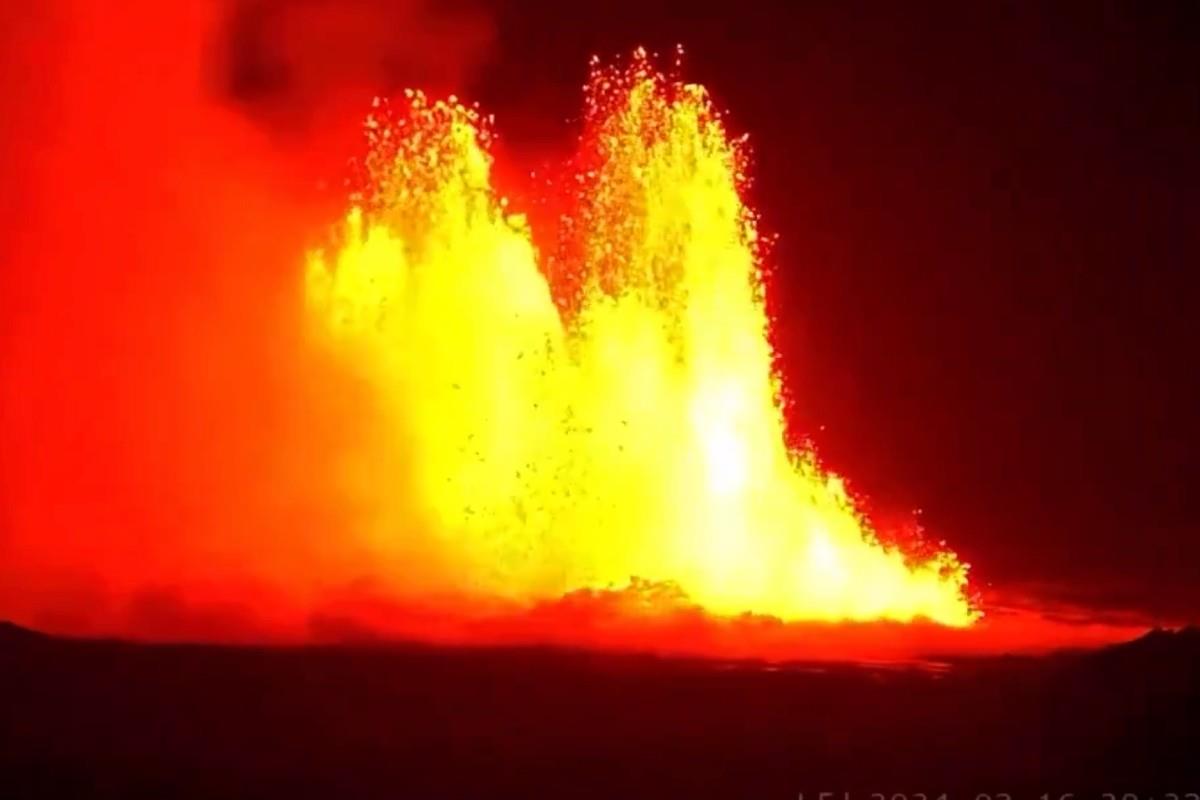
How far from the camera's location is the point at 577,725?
29.0 metres

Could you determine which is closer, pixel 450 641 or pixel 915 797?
pixel 915 797

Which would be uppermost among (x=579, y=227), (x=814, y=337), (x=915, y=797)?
(x=814, y=337)

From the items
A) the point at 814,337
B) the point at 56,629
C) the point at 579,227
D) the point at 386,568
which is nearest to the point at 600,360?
the point at 579,227

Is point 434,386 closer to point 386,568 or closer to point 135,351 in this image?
point 386,568

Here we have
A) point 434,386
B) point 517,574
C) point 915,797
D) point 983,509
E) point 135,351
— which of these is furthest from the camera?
point 983,509

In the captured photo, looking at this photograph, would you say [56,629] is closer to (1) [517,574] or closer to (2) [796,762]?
(1) [517,574]

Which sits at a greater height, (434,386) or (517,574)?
(434,386)

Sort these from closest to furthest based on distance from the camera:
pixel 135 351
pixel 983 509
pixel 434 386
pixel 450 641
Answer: pixel 450 641 < pixel 434 386 < pixel 135 351 < pixel 983 509

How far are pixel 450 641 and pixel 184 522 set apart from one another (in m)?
13.4

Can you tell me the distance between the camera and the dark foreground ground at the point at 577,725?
2705 cm

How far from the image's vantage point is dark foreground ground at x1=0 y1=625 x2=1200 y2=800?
27047 millimetres

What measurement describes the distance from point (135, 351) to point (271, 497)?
497cm

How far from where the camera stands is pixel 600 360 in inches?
1657

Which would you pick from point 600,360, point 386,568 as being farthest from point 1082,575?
point 386,568
